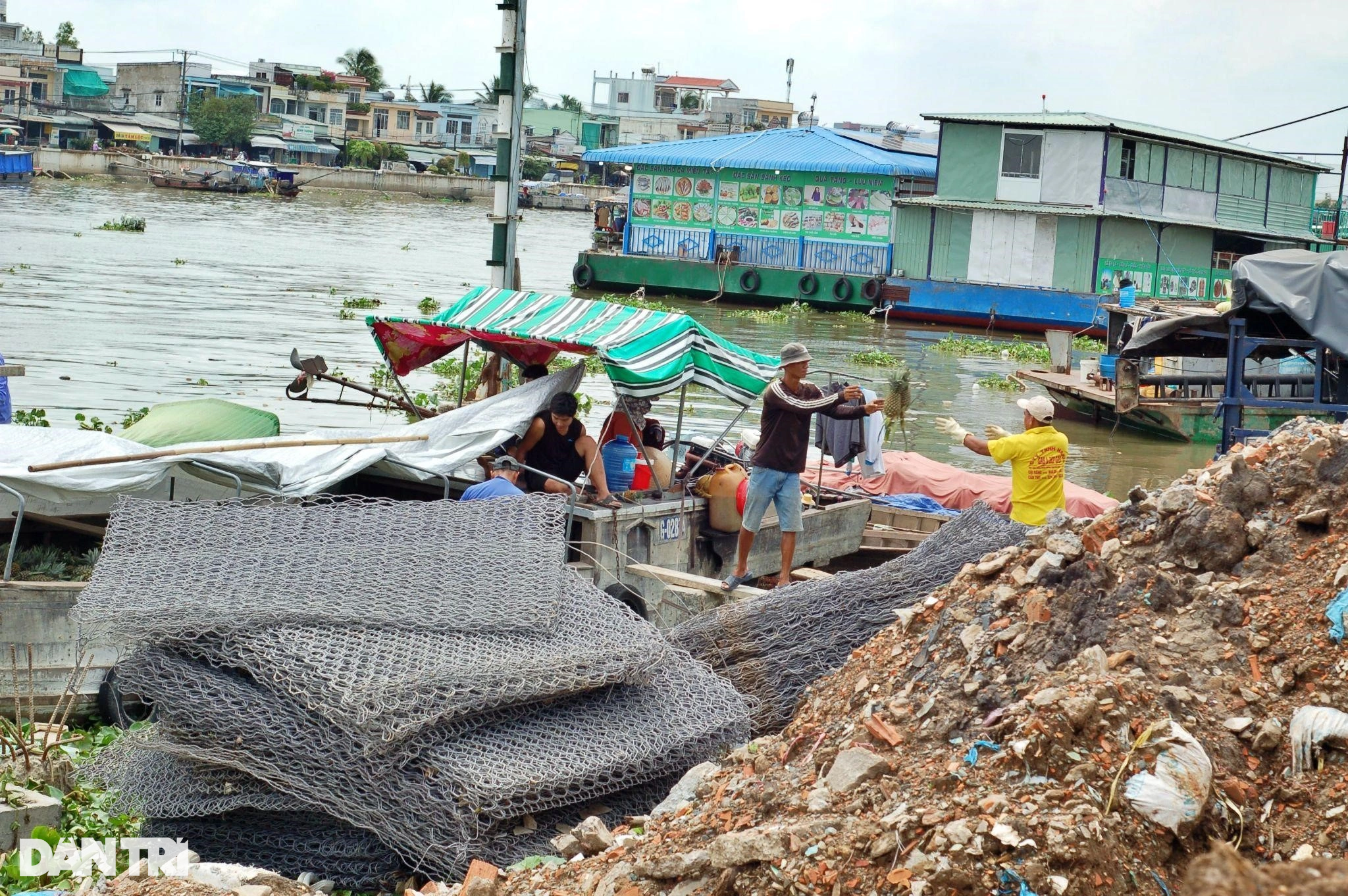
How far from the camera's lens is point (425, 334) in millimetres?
10742

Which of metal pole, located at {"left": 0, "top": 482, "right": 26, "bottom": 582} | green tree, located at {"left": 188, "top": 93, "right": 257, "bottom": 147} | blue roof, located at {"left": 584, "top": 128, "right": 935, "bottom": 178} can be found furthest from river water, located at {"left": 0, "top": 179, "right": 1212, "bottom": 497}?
green tree, located at {"left": 188, "top": 93, "right": 257, "bottom": 147}

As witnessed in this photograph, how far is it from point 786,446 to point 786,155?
102 feet

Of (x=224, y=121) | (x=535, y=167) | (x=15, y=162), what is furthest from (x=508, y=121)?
(x=535, y=167)

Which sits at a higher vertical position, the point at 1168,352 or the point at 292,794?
the point at 1168,352

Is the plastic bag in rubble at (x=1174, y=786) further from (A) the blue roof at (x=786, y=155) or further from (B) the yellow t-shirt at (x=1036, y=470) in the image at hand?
(A) the blue roof at (x=786, y=155)

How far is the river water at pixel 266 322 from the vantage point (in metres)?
18.7

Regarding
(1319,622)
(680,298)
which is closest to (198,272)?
(680,298)

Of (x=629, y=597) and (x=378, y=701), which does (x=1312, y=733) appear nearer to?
(x=378, y=701)

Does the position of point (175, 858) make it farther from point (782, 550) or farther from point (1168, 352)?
point (1168, 352)

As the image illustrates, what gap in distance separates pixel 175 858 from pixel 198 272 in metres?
33.3

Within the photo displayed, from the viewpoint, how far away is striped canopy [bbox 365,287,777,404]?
30.6ft

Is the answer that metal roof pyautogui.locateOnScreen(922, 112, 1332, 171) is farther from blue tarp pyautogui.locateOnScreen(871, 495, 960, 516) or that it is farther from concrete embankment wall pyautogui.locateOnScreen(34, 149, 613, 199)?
concrete embankment wall pyautogui.locateOnScreen(34, 149, 613, 199)

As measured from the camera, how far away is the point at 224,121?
97.6m

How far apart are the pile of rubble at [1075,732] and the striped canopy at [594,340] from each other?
3.49 m
